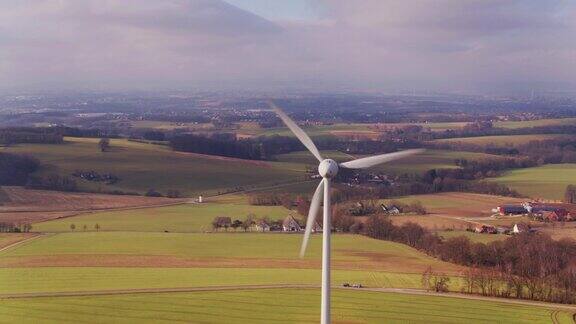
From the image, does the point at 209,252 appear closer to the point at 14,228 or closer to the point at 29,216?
the point at 14,228

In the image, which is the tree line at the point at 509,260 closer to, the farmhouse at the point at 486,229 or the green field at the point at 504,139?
the farmhouse at the point at 486,229

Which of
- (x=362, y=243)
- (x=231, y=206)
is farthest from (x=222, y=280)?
(x=231, y=206)

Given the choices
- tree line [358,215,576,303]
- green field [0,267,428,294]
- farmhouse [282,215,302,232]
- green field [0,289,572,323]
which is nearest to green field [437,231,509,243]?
tree line [358,215,576,303]

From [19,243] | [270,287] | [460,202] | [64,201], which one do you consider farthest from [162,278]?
[460,202]

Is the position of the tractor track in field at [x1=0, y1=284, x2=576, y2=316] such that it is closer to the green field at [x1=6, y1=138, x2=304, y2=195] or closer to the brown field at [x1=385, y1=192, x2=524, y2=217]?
the brown field at [x1=385, y1=192, x2=524, y2=217]

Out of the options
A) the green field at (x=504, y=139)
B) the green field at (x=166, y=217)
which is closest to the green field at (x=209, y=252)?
the green field at (x=166, y=217)

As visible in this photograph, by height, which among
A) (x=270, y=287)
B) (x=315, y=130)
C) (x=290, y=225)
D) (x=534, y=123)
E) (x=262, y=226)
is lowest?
(x=262, y=226)

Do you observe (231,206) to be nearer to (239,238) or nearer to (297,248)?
(239,238)
